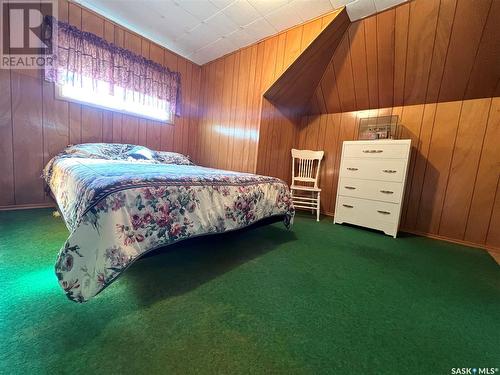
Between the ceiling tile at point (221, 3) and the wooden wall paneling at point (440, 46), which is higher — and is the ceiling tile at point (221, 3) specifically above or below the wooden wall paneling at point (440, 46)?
above

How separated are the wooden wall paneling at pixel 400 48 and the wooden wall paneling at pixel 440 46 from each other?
0.76 feet

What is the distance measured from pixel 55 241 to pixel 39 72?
1.79m

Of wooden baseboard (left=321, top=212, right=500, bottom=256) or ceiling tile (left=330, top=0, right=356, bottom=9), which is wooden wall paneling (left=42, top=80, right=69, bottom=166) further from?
wooden baseboard (left=321, top=212, right=500, bottom=256)

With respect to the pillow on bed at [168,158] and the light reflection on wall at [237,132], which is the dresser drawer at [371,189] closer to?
the light reflection on wall at [237,132]

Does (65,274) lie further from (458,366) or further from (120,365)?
(458,366)

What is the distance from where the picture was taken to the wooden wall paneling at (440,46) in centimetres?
177

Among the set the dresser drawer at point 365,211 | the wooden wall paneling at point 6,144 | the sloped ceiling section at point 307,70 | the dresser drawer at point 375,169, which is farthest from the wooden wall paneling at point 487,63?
the wooden wall paneling at point 6,144

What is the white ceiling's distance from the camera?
2021 millimetres

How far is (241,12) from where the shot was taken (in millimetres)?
2176

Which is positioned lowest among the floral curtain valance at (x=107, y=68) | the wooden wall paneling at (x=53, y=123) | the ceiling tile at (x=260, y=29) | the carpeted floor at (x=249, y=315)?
the carpeted floor at (x=249, y=315)

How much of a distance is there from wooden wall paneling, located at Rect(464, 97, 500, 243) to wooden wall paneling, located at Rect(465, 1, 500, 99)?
0.16 metres

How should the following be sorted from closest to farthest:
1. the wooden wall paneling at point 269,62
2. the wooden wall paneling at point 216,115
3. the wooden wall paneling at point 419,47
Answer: the wooden wall paneling at point 419,47
the wooden wall paneling at point 269,62
the wooden wall paneling at point 216,115

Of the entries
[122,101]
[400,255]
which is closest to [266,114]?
[122,101]

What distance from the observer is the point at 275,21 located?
228 centimetres
